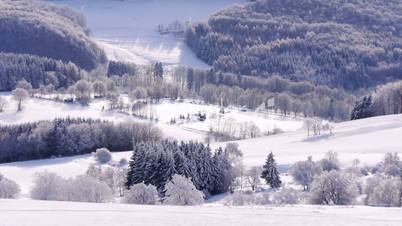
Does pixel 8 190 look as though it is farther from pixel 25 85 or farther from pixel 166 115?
pixel 25 85

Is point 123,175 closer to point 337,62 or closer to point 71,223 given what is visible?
point 71,223

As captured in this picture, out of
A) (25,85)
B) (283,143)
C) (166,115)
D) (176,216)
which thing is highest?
(25,85)

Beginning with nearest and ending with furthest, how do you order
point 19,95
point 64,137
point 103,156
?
point 103,156
point 64,137
point 19,95

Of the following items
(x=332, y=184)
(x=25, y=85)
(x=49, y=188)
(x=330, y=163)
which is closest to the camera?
(x=332, y=184)

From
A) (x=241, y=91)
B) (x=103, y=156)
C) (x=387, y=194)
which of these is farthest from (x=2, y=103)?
(x=387, y=194)

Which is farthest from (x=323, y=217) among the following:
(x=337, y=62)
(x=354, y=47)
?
(x=354, y=47)

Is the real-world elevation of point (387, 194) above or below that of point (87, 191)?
above
